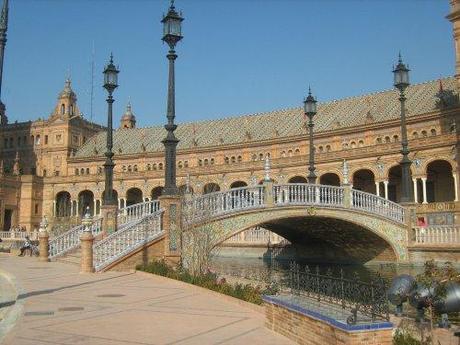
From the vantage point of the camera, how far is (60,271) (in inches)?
764

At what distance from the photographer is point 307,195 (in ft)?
88.6

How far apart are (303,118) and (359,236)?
134 ft

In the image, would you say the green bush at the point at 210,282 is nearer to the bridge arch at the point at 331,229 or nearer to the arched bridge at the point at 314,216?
the arched bridge at the point at 314,216

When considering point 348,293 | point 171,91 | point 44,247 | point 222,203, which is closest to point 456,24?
point 222,203

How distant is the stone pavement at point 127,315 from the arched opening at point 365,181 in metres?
46.8

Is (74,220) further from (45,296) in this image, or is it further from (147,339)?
(147,339)

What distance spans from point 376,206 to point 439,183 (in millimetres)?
27867

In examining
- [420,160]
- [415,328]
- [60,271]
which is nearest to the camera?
[415,328]

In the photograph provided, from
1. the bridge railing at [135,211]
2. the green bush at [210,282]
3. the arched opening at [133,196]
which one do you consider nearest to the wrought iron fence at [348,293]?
the green bush at [210,282]

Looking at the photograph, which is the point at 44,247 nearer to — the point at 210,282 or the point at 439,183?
the point at 210,282

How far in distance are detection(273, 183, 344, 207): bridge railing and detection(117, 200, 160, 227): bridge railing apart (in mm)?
5662

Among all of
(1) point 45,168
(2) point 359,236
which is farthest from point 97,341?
(1) point 45,168

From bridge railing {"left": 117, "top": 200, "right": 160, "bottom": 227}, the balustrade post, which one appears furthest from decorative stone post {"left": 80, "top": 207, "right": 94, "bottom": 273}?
the balustrade post

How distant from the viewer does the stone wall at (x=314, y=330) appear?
23.6ft
